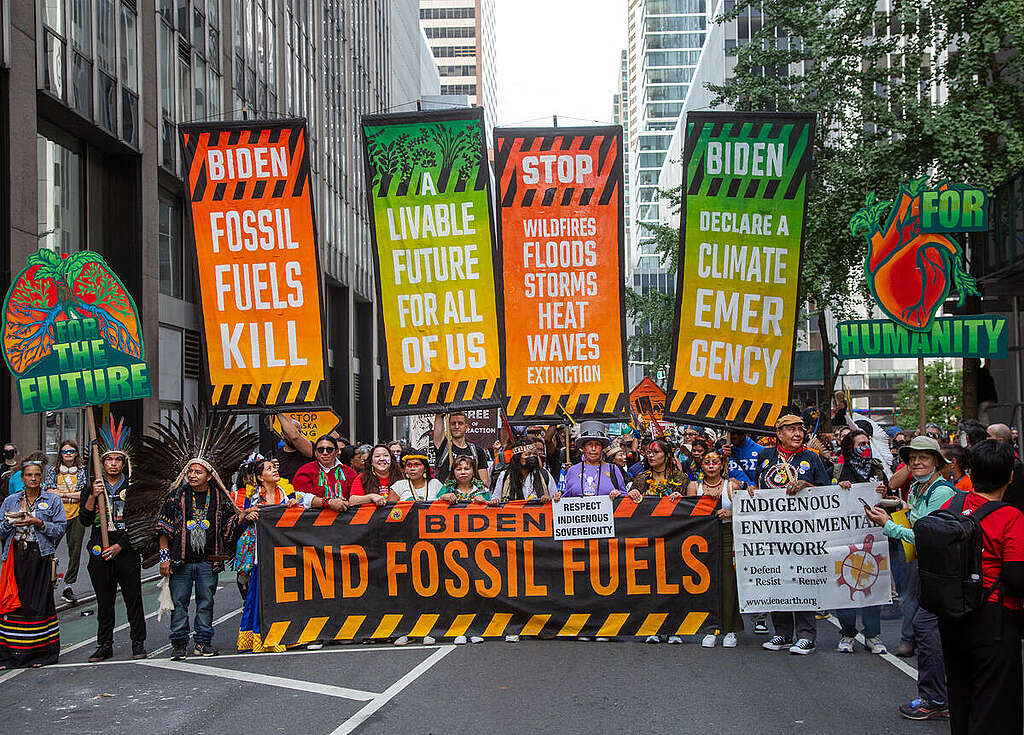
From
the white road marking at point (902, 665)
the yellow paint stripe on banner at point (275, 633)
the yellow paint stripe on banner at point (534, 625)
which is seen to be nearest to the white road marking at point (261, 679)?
the yellow paint stripe on banner at point (275, 633)

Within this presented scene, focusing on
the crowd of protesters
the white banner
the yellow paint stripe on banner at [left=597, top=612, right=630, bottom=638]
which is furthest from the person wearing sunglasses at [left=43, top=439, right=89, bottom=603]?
the yellow paint stripe on banner at [left=597, top=612, right=630, bottom=638]

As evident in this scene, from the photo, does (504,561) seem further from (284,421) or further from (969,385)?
(969,385)

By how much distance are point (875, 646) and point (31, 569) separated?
736 cm

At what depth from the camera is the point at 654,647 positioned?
34.7 ft

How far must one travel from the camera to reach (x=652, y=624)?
10.9m

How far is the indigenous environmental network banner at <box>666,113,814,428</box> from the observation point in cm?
1199

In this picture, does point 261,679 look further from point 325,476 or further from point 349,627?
point 325,476

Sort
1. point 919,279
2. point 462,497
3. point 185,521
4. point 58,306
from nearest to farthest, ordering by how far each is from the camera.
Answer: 1. point 185,521
2. point 462,497
3. point 58,306
4. point 919,279

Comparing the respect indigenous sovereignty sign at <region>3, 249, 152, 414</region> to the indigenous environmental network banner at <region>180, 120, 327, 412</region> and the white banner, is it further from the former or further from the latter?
the white banner

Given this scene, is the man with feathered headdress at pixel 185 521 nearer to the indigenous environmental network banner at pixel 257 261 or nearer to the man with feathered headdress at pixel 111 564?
the man with feathered headdress at pixel 111 564

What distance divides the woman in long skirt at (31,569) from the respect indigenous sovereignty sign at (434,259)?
3.51 m

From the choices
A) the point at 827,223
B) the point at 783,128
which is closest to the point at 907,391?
the point at 827,223

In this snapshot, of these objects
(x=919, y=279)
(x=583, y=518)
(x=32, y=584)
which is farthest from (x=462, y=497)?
(x=919, y=279)

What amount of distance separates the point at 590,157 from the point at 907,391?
176 ft
